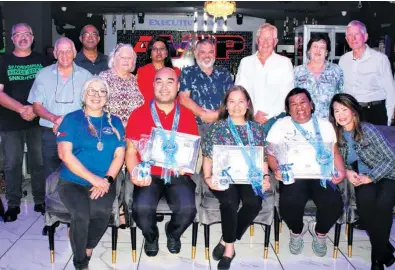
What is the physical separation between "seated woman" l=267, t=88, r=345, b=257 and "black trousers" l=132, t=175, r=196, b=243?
0.71m

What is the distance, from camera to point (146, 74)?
4242 mm

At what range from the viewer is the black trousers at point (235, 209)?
10.8 ft

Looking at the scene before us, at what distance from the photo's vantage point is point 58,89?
390 cm

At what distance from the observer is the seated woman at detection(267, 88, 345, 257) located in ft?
11.1

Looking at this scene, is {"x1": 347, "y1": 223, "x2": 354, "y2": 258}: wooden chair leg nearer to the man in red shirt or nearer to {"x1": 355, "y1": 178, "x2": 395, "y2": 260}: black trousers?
{"x1": 355, "y1": 178, "x2": 395, "y2": 260}: black trousers

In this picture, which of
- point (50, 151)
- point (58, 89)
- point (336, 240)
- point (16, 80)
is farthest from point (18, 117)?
point (336, 240)

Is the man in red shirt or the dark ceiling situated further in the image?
the dark ceiling

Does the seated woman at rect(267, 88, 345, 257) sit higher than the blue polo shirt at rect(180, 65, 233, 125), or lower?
lower

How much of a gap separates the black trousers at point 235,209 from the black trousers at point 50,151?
153cm

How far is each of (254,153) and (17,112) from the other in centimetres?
232

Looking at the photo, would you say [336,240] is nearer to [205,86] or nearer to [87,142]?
[205,86]

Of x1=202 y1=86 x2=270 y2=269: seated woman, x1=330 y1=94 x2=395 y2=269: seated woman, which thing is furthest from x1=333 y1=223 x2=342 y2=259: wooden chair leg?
x1=202 y1=86 x2=270 y2=269: seated woman

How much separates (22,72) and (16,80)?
93 mm

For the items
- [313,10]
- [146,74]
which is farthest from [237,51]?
[146,74]
